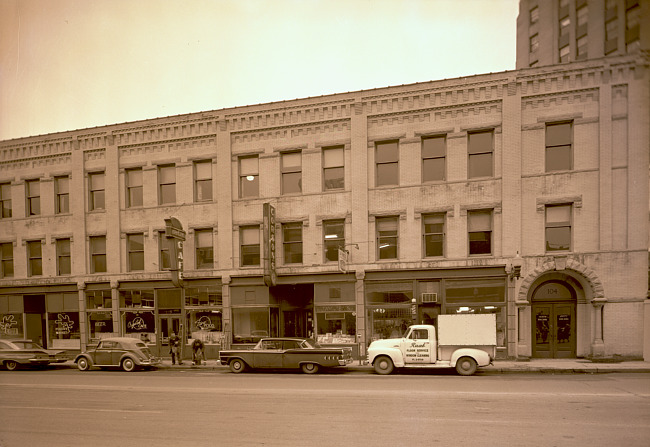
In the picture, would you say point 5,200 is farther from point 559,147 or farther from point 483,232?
point 559,147

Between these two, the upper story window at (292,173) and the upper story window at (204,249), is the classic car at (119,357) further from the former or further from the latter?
the upper story window at (292,173)

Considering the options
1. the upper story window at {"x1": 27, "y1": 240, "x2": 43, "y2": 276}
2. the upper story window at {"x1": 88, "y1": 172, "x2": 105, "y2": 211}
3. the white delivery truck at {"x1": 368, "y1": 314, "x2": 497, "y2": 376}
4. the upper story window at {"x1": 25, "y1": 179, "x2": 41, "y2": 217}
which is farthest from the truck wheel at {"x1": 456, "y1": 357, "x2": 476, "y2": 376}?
the upper story window at {"x1": 25, "y1": 179, "x2": 41, "y2": 217}

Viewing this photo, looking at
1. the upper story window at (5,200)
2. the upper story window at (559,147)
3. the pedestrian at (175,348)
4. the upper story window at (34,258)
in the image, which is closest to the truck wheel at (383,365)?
the pedestrian at (175,348)

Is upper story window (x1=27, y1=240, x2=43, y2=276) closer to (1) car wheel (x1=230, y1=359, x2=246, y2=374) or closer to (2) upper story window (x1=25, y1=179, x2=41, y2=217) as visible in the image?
(2) upper story window (x1=25, y1=179, x2=41, y2=217)

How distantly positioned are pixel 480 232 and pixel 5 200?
24.5m

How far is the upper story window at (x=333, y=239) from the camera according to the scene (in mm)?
18562

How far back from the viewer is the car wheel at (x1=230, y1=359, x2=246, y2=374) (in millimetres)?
15672

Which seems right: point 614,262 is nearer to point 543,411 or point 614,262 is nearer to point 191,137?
point 543,411

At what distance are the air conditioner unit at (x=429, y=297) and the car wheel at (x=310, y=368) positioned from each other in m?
5.40

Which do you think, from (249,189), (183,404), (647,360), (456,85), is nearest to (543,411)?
(183,404)

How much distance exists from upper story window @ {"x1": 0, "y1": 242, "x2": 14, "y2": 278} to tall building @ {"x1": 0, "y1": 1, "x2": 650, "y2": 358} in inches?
3.3

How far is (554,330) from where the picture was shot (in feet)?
54.7

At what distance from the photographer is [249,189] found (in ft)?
65.0

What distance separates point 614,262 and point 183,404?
1582cm
